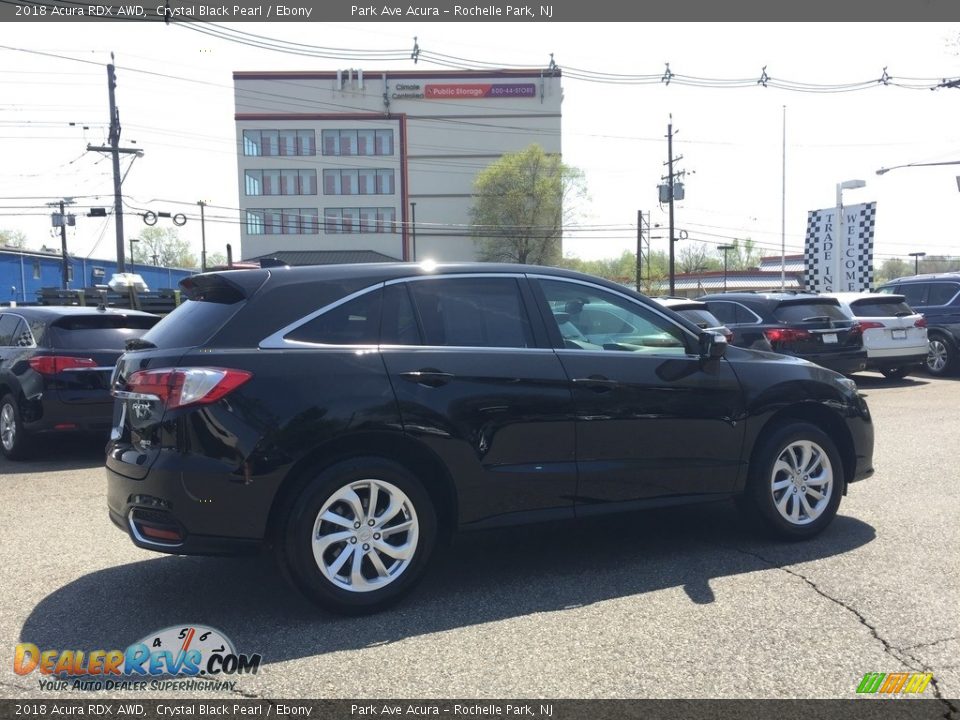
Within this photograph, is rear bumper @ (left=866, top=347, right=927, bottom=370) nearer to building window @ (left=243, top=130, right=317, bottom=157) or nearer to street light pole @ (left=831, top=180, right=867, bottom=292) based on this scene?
street light pole @ (left=831, top=180, right=867, bottom=292)

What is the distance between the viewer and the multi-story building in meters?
79.6

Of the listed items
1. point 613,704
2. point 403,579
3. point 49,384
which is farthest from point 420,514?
point 49,384

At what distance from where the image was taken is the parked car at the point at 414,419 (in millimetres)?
3918

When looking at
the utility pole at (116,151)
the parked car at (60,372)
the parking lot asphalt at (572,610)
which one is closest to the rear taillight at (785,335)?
the parking lot asphalt at (572,610)

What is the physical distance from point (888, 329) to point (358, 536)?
12.8m

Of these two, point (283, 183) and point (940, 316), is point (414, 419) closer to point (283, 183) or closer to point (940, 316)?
point (940, 316)

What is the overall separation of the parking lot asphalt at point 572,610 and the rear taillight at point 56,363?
7.47 feet

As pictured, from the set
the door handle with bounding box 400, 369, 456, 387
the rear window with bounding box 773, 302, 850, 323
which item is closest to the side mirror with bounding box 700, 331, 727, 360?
the door handle with bounding box 400, 369, 456, 387

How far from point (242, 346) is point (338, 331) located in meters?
0.49

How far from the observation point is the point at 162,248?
329 feet

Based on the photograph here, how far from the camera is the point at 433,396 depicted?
424cm

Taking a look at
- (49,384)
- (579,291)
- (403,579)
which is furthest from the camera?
(49,384)

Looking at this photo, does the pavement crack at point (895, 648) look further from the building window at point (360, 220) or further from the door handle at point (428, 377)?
the building window at point (360, 220)

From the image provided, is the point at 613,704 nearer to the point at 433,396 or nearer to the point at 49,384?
the point at 433,396
